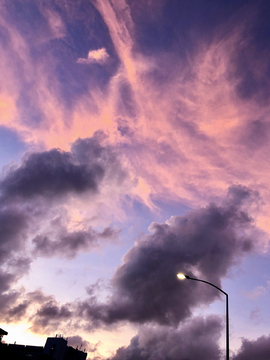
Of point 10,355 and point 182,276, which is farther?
point 10,355

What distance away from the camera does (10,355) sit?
207 ft

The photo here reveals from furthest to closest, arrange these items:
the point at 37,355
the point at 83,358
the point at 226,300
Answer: the point at 83,358, the point at 37,355, the point at 226,300

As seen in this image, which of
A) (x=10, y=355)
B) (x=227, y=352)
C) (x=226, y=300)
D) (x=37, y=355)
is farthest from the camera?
(x=37, y=355)

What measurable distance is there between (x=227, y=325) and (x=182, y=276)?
434 centimetres

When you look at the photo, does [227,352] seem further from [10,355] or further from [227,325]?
[10,355]

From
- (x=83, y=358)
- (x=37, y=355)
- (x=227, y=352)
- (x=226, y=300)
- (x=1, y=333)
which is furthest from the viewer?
(x=83, y=358)

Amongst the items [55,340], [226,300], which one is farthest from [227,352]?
[55,340]

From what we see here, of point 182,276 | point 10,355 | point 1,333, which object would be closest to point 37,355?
point 10,355

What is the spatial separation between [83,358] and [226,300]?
515 feet

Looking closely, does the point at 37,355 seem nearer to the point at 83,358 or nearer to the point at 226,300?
the point at 83,358

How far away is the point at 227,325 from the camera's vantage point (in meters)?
18.2

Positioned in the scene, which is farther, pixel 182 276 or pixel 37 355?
pixel 37 355

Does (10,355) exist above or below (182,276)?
below

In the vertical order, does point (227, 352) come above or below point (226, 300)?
below
